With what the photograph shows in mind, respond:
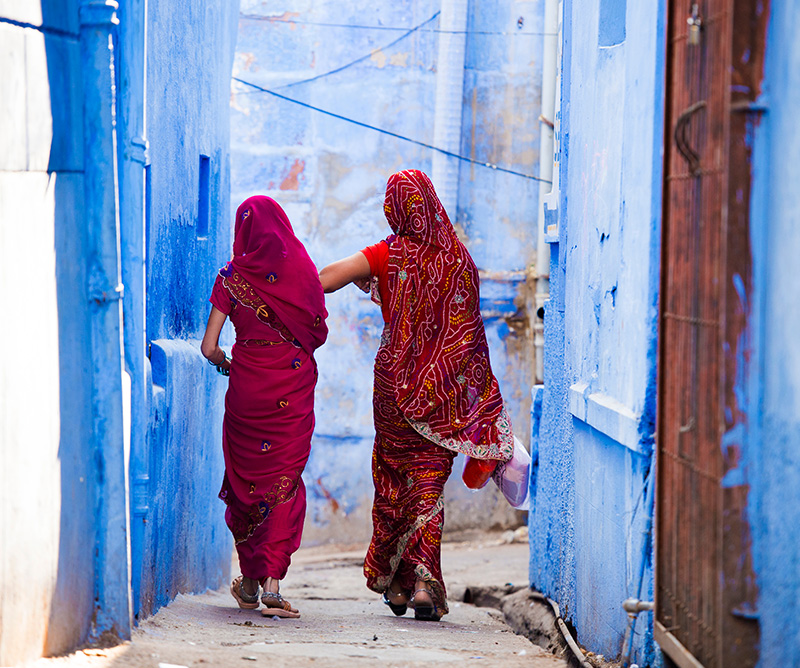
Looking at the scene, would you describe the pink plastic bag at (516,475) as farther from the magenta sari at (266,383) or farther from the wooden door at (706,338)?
the wooden door at (706,338)

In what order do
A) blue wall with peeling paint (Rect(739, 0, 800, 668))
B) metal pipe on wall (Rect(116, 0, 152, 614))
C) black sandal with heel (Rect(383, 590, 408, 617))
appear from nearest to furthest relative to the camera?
1. blue wall with peeling paint (Rect(739, 0, 800, 668))
2. metal pipe on wall (Rect(116, 0, 152, 614))
3. black sandal with heel (Rect(383, 590, 408, 617))

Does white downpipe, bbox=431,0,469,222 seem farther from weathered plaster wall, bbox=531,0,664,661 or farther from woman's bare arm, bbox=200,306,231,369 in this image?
woman's bare arm, bbox=200,306,231,369

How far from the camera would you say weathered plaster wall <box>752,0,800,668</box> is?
2.06m

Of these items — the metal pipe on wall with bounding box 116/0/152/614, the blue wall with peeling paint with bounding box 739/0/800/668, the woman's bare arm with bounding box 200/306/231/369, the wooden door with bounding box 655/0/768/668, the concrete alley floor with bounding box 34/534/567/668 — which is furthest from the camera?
the woman's bare arm with bounding box 200/306/231/369

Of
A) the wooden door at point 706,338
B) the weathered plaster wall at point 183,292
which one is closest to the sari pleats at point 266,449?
the weathered plaster wall at point 183,292

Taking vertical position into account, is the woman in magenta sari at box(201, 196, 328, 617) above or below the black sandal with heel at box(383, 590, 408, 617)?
above

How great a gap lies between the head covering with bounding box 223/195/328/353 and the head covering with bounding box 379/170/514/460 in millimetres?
433

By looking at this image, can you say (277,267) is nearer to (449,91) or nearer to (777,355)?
(777,355)

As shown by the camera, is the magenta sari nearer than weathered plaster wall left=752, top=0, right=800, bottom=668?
No

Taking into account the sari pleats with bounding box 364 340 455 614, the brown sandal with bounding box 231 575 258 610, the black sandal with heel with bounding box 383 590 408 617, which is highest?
the sari pleats with bounding box 364 340 455 614

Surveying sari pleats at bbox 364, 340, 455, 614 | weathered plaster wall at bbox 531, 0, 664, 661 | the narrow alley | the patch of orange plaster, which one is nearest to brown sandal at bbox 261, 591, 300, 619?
the narrow alley

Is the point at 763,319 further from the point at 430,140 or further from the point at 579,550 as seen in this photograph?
the point at 430,140

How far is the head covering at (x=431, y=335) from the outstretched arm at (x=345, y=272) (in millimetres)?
132

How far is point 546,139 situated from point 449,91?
1.05 meters
